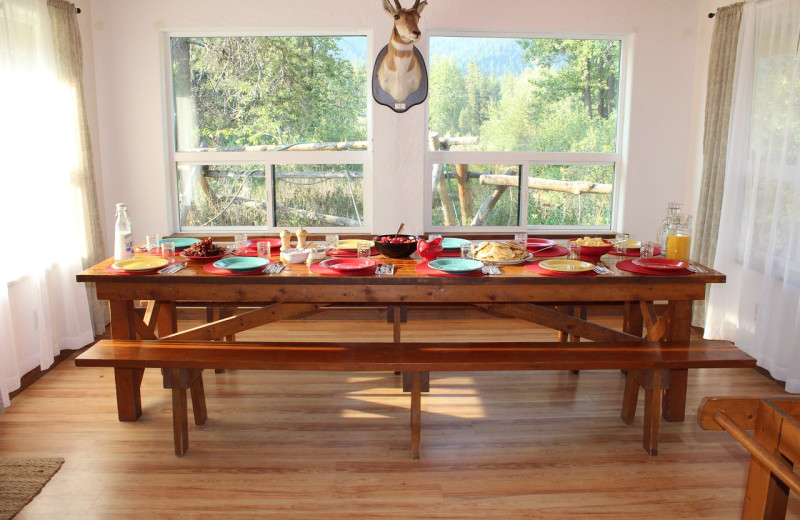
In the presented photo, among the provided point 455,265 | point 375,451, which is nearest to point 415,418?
point 375,451

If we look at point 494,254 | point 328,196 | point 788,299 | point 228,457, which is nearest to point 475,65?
point 328,196

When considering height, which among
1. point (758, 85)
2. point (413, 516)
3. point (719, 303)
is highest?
point (758, 85)

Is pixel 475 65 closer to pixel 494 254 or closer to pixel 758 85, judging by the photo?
pixel 758 85

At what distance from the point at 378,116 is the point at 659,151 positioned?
213 cm

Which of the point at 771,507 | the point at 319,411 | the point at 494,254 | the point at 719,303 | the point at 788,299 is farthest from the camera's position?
the point at 719,303

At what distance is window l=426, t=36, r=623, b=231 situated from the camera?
4809mm

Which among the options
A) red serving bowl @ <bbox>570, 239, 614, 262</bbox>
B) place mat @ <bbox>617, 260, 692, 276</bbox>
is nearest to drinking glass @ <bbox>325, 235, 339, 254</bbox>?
red serving bowl @ <bbox>570, 239, 614, 262</bbox>

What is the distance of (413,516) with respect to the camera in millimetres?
2375

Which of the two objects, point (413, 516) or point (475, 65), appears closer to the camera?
point (413, 516)

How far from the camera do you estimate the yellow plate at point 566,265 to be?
113 inches

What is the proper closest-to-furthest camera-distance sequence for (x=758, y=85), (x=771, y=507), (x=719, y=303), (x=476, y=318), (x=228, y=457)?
(x=771, y=507)
(x=228, y=457)
(x=758, y=85)
(x=719, y=303)
(x=476, y=318)

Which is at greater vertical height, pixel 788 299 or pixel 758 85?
pixel 758 85

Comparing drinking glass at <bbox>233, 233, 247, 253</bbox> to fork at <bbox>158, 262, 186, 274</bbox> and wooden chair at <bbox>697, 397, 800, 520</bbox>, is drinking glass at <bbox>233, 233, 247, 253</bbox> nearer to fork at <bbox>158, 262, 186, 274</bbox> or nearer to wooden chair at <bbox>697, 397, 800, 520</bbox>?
fork at <bbox>158, 262, 186, 274</bbox>

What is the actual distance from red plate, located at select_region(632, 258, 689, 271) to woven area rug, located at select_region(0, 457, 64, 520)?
2.73m
